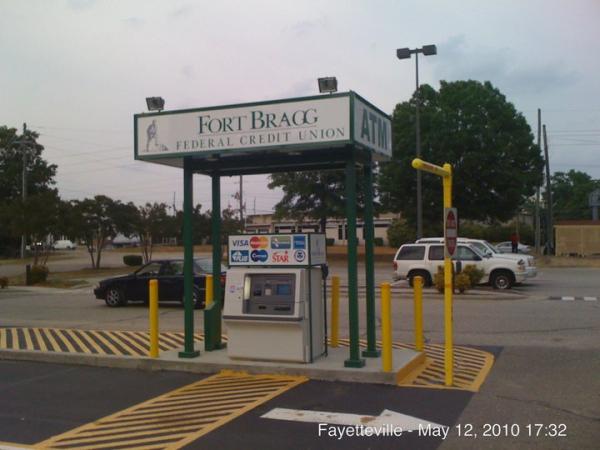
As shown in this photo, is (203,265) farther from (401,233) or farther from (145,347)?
(401,233)

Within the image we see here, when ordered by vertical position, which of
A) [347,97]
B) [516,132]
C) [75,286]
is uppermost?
[516,132]

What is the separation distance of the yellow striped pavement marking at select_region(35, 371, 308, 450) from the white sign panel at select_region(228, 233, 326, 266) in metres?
1.54

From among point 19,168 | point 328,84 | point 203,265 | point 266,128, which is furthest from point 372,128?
point 19,168

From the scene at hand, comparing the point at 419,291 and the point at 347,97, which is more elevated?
the point at 347,97

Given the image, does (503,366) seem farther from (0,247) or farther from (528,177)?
(0,247)

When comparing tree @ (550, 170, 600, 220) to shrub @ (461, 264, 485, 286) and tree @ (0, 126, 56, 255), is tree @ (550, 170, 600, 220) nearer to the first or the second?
tree @ (0, 126, 56, 255)

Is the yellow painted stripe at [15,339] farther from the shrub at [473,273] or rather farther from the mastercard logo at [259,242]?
the shrub at [473,273]

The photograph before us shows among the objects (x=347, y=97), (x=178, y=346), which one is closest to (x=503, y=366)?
(x=347, y=97)

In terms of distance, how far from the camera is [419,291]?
9.09 metres

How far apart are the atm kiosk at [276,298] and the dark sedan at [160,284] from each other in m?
8.47

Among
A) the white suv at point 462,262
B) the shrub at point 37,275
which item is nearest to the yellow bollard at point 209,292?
the white suv at point 462,262

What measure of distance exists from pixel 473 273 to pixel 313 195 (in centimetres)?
2692

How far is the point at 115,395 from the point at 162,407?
91cm

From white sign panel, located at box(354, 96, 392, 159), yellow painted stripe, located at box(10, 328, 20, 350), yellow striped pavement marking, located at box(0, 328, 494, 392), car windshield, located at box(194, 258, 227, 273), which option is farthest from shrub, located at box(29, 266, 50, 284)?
white sign panel, located at box(354, 96, 392, 159)
